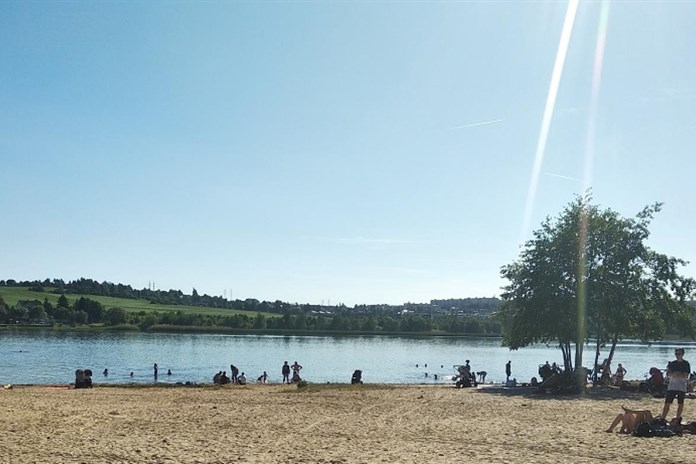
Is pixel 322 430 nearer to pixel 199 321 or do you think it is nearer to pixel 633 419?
pixel 633 419

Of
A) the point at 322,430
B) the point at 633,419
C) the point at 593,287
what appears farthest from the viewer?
the point at 593,287

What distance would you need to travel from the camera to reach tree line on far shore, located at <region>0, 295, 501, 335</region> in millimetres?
166875

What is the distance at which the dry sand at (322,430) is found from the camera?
Result: 1297cm

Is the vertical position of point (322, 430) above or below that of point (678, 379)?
below

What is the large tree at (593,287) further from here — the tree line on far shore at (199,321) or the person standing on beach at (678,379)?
the tree line on far shore at (199,321)

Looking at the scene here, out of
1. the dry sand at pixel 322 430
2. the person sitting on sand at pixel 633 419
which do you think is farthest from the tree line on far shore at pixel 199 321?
the person sitting on sand at pixel 633 419

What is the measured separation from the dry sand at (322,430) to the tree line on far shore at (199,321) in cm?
14228

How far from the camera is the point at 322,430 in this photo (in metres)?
16.9

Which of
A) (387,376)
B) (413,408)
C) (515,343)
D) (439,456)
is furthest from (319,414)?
(387,376)

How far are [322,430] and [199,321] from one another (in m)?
167

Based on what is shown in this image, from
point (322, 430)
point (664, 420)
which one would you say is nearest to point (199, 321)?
point (322, 430)

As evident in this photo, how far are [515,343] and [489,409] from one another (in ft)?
48.7

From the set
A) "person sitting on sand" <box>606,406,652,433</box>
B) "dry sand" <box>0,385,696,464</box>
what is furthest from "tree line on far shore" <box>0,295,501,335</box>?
"person sitting on sand" <box>606,406,652,433</box>

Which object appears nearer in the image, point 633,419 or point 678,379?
point 633,419
